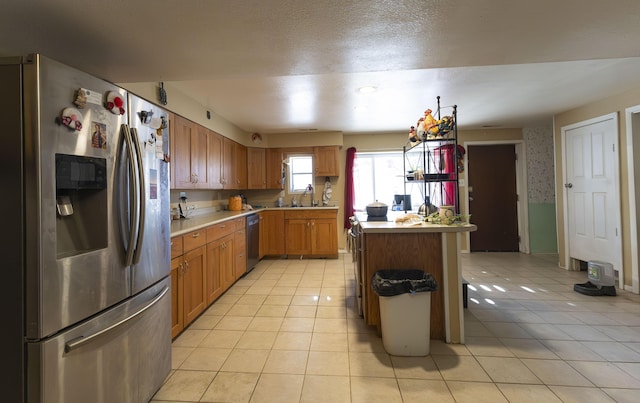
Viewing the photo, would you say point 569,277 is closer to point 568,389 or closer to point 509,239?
point 509,239

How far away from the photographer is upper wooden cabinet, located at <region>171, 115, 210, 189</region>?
2.88 meters

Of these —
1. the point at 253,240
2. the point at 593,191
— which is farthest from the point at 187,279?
the point at 593,191

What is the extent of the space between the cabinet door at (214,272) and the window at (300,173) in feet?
8.49

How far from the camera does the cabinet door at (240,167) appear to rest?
467 centimetres

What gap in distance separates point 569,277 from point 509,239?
1.62m

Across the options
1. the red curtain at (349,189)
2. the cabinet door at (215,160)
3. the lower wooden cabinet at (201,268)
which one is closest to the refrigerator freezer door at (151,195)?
the lower wooden cabinet at (201,268)

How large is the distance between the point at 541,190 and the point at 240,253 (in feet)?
17.2

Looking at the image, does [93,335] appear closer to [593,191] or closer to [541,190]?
[593,191]

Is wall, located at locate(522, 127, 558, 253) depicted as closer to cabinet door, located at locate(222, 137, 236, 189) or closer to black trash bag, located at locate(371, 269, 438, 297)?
black trash bag, located at locate(371, 269, 438, 297)

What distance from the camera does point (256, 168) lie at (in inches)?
205

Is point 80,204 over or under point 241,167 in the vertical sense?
under

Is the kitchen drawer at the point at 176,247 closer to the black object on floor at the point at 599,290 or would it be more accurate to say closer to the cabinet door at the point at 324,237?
the cabinet door at the point at 324,237

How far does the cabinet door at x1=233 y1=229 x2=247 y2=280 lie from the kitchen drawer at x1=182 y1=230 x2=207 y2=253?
85 cm

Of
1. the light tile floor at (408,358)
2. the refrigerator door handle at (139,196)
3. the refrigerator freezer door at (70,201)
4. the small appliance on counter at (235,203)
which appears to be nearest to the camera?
the refrigerator freezer door at (70,201)
